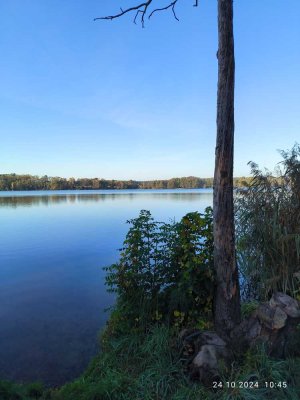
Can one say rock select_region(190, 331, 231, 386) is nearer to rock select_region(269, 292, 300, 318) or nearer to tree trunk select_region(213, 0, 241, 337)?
tree trunk select_region(213, 0, 241, 337)

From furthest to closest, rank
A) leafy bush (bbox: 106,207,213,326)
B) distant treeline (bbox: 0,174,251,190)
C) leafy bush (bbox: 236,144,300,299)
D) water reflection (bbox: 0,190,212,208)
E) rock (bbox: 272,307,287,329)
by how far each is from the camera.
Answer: distant treeline (bbox: 0,174,251,190), water reflection (bbox: 0,190,212,208), leafy bush (bbox: 236,144,300,299), leafy bush (bbox: 106,207,213,326), rock (bbox: 272,307,287,329)

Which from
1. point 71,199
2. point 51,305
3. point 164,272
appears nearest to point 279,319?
point 164,272

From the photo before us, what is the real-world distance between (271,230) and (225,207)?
143 cm

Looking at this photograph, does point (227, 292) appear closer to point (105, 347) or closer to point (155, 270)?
point (155, 270)

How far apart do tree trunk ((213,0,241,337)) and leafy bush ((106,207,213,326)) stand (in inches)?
7.2

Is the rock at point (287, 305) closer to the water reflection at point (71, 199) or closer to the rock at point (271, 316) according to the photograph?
the rock at point (271, 316)

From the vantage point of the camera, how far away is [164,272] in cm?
373

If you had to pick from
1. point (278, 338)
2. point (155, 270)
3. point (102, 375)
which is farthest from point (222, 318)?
point (102, 375)

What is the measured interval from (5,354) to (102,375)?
229cm

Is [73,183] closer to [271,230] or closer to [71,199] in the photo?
[71,199]

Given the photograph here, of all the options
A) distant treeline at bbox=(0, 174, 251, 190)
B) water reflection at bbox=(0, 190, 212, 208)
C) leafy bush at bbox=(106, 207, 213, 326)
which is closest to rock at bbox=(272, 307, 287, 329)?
leafy bush at bbox=(106, 207, 213, 326)

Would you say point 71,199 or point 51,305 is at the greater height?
point 71,199

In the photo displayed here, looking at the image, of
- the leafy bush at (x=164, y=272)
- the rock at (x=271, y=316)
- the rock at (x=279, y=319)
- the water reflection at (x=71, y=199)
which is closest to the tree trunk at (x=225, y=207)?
the leafy bush at (x=164, y=272)

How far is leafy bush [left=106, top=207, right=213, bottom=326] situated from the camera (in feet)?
11.6
